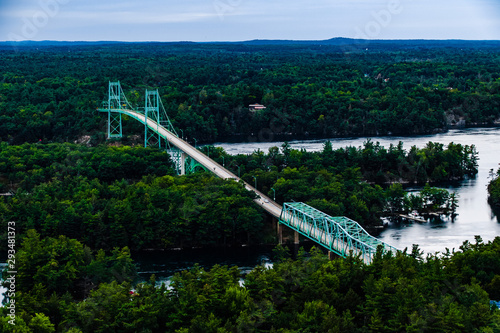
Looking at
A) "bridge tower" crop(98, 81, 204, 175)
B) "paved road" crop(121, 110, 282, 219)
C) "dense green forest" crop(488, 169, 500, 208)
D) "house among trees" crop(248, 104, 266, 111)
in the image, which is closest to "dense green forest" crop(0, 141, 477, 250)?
"paved road" crop(121, 110, 282, 219)

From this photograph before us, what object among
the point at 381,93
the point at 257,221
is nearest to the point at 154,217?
the point at 257,221

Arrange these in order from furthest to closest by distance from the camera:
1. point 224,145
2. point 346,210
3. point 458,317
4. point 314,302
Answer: point 224,145
point 346,210
point 314,302
point 458,317

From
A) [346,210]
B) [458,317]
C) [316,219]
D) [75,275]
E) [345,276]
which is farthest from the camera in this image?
[346,210]

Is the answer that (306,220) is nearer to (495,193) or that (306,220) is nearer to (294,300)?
(294,300)

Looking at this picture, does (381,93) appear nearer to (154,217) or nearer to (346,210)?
(346,210)

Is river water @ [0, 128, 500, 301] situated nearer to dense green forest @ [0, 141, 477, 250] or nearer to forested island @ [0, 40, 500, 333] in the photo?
forested island @ [0, 40, 500, 333]

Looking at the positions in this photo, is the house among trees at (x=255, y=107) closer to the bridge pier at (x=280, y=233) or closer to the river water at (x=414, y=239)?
the river water at (x=414, y=239)

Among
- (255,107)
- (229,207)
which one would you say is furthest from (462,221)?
(255,107)
